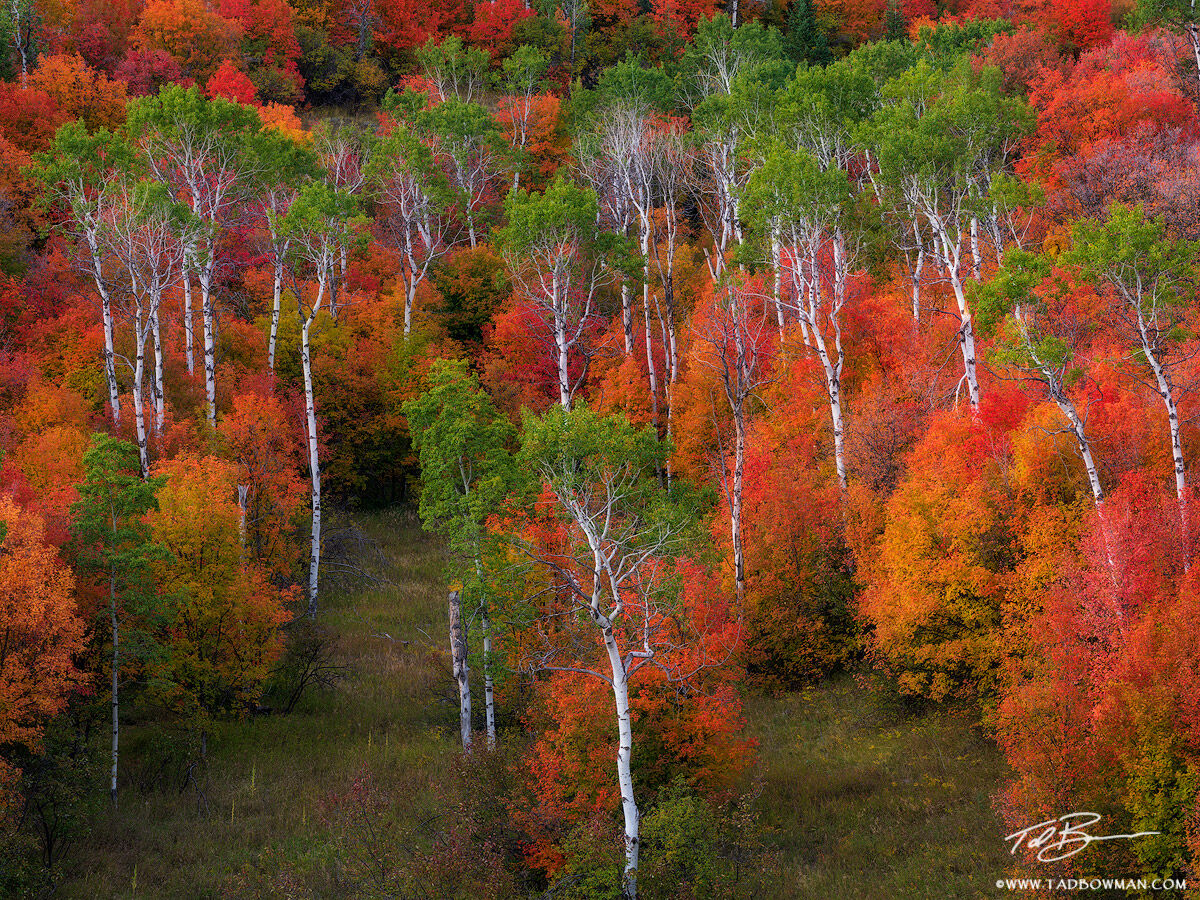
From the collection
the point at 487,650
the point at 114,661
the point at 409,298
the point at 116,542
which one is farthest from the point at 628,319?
the point at 114,661

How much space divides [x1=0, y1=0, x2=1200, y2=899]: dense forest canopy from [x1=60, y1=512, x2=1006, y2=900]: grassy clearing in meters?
0.81

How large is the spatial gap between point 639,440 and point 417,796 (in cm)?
1300

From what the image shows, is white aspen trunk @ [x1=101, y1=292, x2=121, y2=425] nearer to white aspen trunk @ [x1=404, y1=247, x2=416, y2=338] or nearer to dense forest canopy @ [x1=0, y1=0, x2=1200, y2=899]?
dense forest canopy @ [x1=0, y1=0, x2=1200, y2=899]

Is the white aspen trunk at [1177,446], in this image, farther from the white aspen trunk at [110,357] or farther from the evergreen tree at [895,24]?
the evergreen tree at [895,24]

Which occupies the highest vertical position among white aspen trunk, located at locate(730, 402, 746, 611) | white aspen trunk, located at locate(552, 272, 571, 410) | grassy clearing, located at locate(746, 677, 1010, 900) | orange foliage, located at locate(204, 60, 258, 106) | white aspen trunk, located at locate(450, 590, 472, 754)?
orange foliage, located at locate(204, 60, 258, 106)

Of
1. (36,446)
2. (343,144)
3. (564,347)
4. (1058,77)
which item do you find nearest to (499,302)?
(343,144)

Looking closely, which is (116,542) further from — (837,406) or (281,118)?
(281,118)

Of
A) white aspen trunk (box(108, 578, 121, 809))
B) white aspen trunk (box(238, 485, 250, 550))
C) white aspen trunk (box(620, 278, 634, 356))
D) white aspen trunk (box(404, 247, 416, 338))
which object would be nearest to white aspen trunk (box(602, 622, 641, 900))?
white aspen trunk (box(108, 578, 121, 809))

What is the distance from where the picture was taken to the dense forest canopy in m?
25.5

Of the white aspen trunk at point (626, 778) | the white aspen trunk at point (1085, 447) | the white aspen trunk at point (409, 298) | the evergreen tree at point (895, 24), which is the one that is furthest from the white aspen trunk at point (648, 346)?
the evergreen tree at point (895, 24)

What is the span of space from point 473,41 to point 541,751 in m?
75.6

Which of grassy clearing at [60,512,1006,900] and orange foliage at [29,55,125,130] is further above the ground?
orange foliage at [29,55,125,130]

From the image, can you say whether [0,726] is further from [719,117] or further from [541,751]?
[719,117]

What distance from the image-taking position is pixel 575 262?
4319cm
